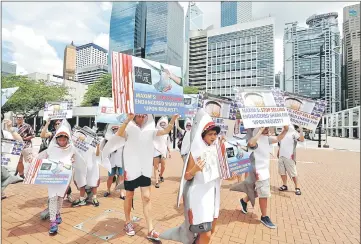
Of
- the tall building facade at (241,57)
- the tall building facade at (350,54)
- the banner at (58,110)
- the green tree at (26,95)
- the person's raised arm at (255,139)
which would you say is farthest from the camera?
the tall building facade at (241,57)

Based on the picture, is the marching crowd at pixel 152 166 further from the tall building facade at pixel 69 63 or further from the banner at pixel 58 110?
the tall building facade at pixel 69 63

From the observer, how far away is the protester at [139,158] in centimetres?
344

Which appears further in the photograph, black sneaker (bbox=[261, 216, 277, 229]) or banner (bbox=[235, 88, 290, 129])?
black sneaker (bbox=[261, 216, 277, 229])

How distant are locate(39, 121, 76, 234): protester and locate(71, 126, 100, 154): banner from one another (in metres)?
0.91

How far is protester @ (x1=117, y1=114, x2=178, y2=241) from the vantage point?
3.44 m

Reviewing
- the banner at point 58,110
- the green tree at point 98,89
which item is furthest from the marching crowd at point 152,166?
the green tree at point 98,89

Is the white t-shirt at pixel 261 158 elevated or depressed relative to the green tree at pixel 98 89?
depressed

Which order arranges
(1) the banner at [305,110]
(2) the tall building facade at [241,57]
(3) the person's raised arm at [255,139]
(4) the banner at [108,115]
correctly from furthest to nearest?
1. (2) the tall building facade at [241,57]
2. (4) the banner at [108,115]
3. (1) the banner at [305,110]
4. (3) the person's raised arm at [255,139]

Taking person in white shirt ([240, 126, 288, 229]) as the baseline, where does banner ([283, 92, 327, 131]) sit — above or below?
above

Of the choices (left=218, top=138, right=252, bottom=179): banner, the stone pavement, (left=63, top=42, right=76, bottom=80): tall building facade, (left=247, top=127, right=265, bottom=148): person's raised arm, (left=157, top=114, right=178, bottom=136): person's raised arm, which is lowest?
the stone pavement

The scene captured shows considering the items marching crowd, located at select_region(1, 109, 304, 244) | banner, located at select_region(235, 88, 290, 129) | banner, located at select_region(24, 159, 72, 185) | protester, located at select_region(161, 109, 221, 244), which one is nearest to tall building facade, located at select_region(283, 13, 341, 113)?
banner, located at select_region(235, 88, 290, 129)

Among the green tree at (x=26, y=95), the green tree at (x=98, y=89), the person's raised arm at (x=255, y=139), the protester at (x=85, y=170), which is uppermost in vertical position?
the green tree at (x=98, y=89)

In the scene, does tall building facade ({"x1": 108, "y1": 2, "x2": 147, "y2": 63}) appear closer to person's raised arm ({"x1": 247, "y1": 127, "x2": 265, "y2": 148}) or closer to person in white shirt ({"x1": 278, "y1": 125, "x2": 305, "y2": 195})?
person in white shirt ({"x1": 278, "y1": 125, "x2": 305, "y2": 195})

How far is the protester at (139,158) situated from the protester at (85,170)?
1622 millimetres
